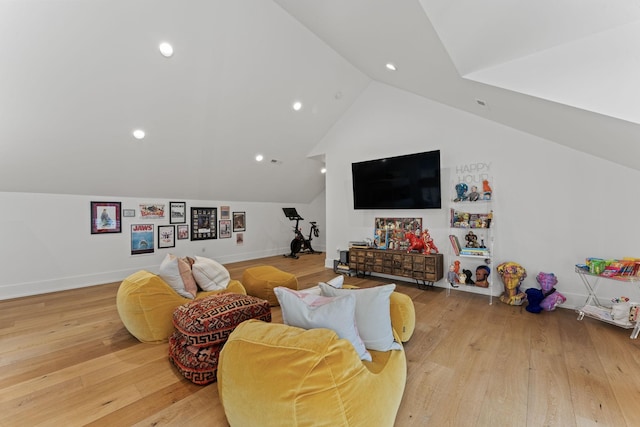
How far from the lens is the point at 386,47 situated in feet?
10.6

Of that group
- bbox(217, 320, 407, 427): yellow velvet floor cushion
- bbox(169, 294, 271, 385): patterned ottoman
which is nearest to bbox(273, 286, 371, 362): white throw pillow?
bbox(217, 320, 407, 427): yellow velvet floor cushion

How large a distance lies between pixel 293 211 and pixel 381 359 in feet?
21.3

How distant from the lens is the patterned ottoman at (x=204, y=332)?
209cm

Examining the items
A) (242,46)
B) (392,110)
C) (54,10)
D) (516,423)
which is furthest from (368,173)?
(54,10)

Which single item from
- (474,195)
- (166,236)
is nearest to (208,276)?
(166,236)

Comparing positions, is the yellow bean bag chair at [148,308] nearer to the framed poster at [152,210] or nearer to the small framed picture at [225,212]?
the framed poster at [152,210]

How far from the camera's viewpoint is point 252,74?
163 inches

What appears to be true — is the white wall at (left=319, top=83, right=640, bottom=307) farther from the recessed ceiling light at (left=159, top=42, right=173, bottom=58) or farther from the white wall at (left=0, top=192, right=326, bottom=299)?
the white wall at (left=0, top=192, right=326, bottom=299)

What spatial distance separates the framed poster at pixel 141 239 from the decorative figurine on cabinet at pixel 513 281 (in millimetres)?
6232

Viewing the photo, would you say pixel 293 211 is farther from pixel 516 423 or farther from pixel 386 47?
pixel 516 423

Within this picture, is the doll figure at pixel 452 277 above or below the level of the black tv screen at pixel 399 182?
below

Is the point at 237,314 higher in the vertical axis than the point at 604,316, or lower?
Answer: higher

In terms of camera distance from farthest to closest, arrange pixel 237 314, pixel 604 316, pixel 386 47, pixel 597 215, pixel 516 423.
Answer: pixel 597 215, pixel 386 47, pixel 604 316, pixel 237 314, pixel 516 423

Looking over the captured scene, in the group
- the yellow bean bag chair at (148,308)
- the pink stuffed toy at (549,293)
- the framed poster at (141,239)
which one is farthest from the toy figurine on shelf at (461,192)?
the framed poster at (141,239)
